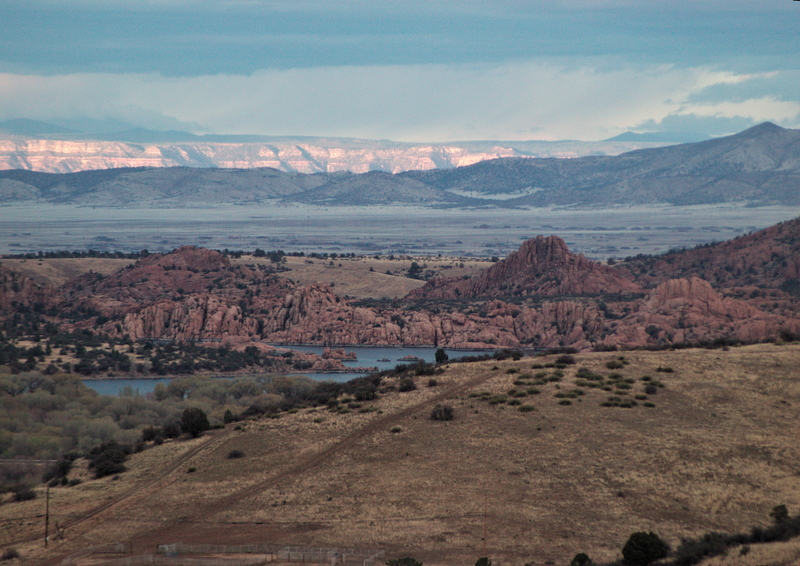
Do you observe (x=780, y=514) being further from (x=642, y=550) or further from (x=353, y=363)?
(x=353, y=363)

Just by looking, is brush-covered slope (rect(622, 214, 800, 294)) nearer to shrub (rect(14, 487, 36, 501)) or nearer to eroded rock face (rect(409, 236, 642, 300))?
eroded rock face (rect(409, 236, 642, 300))

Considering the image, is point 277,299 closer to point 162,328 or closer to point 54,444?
point 162,328

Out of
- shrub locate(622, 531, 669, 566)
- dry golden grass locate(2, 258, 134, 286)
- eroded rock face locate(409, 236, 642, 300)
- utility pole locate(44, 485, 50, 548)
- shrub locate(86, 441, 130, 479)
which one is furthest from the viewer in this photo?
dry golden grass locate(2, 258, 134, 286)

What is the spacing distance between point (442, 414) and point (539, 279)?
109456mm

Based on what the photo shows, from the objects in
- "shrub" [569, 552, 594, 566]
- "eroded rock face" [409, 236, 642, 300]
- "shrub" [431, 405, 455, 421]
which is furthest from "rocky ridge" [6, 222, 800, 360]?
"shrub" [569, 552, 594, 566]

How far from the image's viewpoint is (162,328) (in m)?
128

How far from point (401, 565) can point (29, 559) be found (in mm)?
12504

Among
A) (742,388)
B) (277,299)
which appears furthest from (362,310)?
(742,388)

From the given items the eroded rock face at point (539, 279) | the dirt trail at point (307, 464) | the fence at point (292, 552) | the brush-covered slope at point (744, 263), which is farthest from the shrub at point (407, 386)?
the eroded rock face at point (539, 279)

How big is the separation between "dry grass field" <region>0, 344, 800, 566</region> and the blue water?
4952 centimetres

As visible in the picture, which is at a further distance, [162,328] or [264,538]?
[162,328]

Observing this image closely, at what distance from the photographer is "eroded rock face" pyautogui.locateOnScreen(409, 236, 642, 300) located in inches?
5659

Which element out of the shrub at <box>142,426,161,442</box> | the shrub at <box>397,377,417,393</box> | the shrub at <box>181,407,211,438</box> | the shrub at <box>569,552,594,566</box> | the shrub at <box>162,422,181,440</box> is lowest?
the shrub at <box>142,426,161,442</box>

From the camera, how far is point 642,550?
25.5 meters
